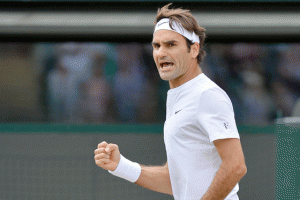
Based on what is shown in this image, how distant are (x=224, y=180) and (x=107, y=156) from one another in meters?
0.81

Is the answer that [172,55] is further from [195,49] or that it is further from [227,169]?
[227,169]

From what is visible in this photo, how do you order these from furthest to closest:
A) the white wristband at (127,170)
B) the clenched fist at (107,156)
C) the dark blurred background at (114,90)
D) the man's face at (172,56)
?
the dark blurred background at (114,90), the white wristband at (127,170), the clenched fist at (107,156), the man's face at (172,56)

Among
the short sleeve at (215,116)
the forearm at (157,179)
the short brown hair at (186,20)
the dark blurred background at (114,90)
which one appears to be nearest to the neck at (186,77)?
the short brown hair at (186,20)

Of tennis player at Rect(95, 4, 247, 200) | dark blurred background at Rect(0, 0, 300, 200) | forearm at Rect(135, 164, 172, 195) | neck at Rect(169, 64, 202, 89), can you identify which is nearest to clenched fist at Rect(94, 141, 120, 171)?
tennis player at Rect(95, 4, 247, 200)

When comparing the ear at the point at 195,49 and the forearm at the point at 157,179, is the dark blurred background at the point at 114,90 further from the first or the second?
the ear at the point at 195,49

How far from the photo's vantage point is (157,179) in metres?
2.53

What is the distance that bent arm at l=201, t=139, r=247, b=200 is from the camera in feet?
5.99

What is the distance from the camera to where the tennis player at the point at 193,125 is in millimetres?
1852

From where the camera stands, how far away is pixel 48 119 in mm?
5945

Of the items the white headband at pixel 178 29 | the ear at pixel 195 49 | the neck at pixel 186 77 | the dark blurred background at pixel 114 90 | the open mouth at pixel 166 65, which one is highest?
the white headband at pixel 178 29

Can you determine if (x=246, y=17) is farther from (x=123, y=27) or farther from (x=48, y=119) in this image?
(x=48, y=119)

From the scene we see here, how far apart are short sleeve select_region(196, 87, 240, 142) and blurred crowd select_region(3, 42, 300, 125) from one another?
3.94 metres

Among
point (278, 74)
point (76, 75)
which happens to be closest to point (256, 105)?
point (278, 74)

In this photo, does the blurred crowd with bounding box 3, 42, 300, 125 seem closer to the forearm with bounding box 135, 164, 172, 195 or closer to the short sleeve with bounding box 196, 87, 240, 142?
the forearm with bounding box 135, 164, 172, 195
